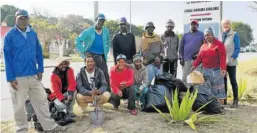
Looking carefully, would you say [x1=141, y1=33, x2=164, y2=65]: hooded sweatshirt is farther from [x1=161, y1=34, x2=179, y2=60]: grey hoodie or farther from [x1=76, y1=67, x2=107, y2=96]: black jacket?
[x1=76, y1=67, x2=107, y2=96]: black jacket

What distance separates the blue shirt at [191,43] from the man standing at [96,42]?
1.65 metres

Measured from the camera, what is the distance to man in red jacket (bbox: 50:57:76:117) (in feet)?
18.8

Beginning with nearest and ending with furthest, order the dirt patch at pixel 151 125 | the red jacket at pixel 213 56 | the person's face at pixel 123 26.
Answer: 1. the dirt patch at pixel 151 125
2. the red jacket at pixel 213 56
3. the person's face at pixel 123 26

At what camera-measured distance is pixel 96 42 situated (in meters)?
6.52

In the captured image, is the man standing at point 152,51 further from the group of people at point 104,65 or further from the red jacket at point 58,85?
the red jacket at point 58,85

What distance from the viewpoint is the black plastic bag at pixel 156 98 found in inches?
241

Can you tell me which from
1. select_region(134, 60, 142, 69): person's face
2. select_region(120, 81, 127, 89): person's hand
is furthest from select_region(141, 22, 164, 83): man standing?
select_region(120, 81, 127, 89): person's hand

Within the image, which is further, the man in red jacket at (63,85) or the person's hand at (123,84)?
the person's hand at (123,84)

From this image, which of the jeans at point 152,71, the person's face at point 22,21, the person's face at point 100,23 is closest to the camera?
the person's face at point 22,21

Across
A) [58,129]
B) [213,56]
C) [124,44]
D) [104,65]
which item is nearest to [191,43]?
[213,56]

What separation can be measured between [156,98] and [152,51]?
120 centimetres

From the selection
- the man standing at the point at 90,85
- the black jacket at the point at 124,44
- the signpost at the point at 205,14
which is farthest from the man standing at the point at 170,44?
the man standing at the point at 90,85

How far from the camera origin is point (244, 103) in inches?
288

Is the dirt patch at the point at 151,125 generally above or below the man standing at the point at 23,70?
below
